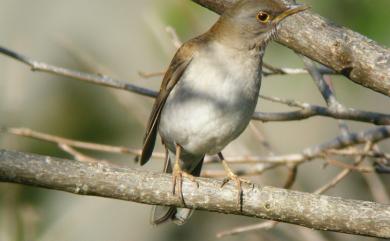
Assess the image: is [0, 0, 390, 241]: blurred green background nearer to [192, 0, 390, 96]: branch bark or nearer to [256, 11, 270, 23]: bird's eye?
[256, 11, 270, 23]: bird's eye

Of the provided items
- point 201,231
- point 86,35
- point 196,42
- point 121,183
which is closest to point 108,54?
point 86,35

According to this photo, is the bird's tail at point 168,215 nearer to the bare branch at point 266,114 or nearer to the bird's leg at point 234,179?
the bird's leg at point 234,179

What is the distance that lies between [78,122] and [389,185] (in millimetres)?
3152

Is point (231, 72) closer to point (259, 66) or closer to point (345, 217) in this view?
point (259, 66)

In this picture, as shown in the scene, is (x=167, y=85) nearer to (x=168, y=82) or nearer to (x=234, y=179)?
(x=168, y=82)

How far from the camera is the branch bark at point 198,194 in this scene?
4.35 m

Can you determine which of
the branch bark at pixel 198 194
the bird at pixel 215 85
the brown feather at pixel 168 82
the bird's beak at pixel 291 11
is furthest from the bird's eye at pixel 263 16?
the branch bark at pixel 198 194

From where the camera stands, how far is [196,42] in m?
5.57

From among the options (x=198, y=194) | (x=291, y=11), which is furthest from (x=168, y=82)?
(x=198, y=194)

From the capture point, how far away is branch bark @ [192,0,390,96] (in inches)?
176

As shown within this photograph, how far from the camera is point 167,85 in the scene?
5613mm

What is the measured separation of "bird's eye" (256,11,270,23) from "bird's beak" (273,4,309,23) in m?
0.17

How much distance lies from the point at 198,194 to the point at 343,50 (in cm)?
116

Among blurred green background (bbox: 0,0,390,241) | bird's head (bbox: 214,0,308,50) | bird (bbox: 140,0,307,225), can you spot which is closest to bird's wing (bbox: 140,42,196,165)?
bird (bbox: 140,0,307,225)
